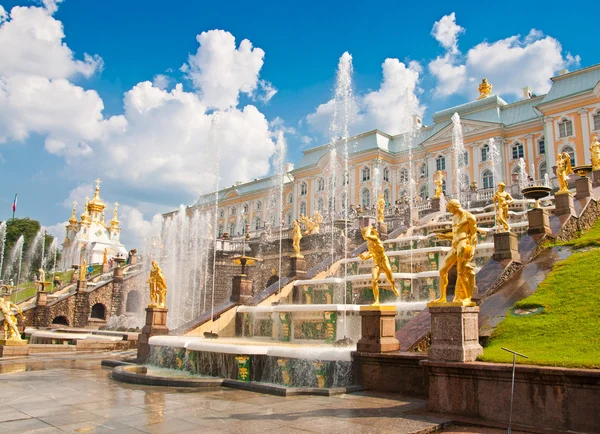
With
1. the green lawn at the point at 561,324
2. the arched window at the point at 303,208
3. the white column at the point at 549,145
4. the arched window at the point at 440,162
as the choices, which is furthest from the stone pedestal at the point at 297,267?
the arched window at the point at 303,208

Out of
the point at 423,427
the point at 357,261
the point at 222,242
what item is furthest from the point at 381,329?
the point at 222,242

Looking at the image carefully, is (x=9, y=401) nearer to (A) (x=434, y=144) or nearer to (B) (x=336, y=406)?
(B) (x=336, y=406)

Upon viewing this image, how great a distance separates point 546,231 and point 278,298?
9335 mm

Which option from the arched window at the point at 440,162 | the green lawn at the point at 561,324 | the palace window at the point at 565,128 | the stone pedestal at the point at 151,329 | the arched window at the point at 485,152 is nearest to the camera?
the green lawn at the point at 561,324

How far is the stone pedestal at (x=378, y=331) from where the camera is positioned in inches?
376

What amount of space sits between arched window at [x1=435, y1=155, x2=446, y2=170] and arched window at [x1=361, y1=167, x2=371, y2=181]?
8.79 m

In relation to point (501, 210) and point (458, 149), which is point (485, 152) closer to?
point (458, 149)

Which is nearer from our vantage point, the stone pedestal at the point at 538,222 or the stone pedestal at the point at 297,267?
the stone pedestal at the point at 538,222

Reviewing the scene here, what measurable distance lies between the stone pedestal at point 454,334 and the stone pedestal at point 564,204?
396 inches

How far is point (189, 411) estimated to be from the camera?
7.40 meters

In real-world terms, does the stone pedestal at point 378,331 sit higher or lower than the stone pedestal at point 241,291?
lower

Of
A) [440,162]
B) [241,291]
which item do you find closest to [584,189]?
[241,291]

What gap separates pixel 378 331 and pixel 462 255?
2565 mm

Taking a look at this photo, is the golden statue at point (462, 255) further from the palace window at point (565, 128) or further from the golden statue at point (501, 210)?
the palace window at point (565, 128)
